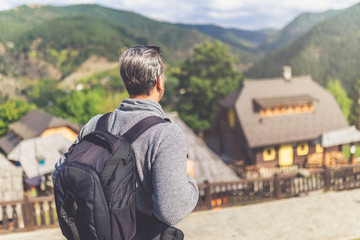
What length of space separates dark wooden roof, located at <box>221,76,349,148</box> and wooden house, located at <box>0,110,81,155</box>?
12023mm

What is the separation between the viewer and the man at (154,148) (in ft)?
5.71

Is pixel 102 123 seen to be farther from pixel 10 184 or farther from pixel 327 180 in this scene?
pixel 327 180

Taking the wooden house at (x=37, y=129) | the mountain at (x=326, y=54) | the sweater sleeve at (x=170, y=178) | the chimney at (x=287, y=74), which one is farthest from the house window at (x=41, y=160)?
the mountain at (x=326, y=54)

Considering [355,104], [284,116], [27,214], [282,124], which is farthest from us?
[355,104]

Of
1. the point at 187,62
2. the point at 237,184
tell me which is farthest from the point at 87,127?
the point at 187,62

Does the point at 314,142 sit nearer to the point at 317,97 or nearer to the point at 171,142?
the point at 317,97

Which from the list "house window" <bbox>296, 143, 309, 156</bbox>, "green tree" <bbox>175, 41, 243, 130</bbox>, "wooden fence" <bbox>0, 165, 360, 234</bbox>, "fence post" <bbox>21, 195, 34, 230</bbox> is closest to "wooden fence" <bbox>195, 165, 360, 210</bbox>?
"wooden fence" <bbox>0, 165, 360, 234</bbox>

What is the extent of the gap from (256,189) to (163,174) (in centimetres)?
985

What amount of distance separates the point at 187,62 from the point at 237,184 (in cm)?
2491

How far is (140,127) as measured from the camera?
1.83 m

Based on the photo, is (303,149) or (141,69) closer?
(141,69)

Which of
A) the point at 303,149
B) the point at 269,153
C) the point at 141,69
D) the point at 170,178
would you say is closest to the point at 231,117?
the point at 269,153

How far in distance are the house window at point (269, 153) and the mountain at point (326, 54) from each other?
1189 inches

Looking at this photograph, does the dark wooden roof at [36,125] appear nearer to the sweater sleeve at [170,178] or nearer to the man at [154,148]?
the man at [154,148]
